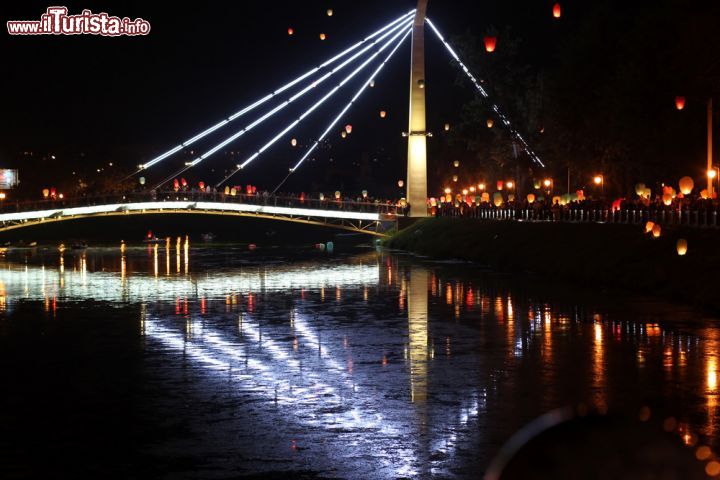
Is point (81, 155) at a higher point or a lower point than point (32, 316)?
higher

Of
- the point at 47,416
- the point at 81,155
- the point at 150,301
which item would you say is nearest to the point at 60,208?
the point at 81,155

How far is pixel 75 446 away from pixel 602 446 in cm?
1157

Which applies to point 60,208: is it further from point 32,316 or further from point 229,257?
point 32,316

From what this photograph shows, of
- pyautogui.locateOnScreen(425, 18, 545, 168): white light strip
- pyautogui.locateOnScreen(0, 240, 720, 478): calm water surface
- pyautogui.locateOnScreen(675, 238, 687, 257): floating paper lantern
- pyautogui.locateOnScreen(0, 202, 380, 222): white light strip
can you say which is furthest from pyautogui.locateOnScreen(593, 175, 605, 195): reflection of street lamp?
pyautogui.locateOnScreen(675, 238, 687, 257): floating paper lantern

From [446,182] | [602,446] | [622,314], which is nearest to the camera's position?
[602,446]

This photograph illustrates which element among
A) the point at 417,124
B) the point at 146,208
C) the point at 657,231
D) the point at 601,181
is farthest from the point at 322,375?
the point at 146,208

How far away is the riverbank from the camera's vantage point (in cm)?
3422

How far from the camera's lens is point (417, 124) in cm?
8194

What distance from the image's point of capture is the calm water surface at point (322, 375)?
13.5 metres

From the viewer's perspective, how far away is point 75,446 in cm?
1402

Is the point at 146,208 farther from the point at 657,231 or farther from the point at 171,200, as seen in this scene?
the point at 657,231

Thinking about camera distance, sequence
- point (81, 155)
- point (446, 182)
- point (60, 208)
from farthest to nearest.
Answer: point (81, 155) < point (446, 182) < point (60, 208)

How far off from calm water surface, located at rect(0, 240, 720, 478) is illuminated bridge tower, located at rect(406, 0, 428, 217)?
131 ft

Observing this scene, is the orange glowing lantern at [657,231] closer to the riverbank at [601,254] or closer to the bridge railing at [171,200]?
the riverbank at [601,254]
